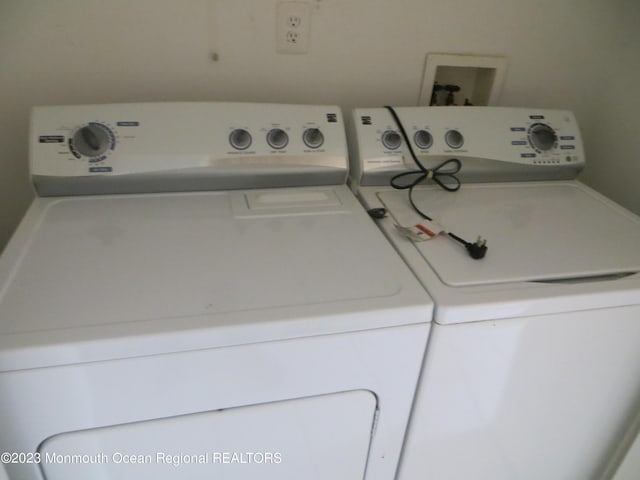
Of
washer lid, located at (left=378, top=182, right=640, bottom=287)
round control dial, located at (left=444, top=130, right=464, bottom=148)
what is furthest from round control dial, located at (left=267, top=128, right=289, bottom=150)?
round control dial, located at (left=444, top=130, right=464, bottom=148)

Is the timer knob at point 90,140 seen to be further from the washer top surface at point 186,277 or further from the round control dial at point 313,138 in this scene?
the round control dial at point 313,138

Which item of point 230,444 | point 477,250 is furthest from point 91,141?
point 477,250

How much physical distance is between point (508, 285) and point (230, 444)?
0.55 meters

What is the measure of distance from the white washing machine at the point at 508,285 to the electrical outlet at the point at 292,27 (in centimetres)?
26

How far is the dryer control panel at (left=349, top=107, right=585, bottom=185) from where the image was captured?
3.65 ft

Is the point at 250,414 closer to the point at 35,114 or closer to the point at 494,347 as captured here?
the point at 494,347

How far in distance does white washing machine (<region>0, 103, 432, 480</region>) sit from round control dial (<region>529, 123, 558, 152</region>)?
556mm

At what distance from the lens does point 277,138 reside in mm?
1062

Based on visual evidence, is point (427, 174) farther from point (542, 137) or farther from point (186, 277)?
point (186, 277)

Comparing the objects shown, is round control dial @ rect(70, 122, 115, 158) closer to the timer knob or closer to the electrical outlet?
the timer knob

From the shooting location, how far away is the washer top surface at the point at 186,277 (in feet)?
2.16

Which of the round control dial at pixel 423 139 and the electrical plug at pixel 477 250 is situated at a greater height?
the round control dial at pixel 423 139

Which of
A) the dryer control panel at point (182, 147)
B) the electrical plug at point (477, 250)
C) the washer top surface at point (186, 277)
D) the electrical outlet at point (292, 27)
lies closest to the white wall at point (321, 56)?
the electrical outlet at point (292, 27)

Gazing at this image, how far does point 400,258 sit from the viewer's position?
34.1 inches
